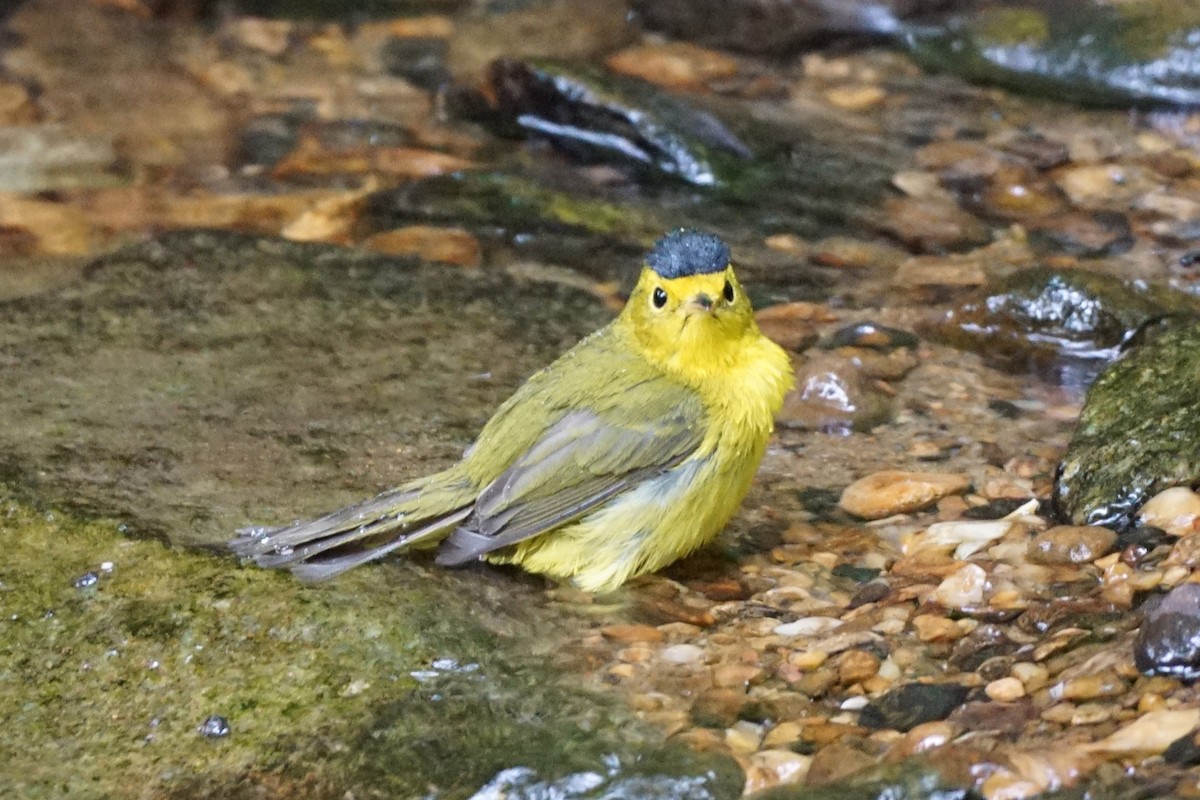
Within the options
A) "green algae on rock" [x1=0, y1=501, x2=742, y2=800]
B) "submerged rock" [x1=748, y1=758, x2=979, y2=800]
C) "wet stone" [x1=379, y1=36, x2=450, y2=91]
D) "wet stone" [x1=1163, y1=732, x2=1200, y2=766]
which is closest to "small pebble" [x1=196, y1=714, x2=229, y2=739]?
"green algae on rock" [x1=0, y1=501, x2=742, y2=800]

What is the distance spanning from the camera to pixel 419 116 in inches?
282

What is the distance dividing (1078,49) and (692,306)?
186 inches

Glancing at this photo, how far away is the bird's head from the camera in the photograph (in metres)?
3.69

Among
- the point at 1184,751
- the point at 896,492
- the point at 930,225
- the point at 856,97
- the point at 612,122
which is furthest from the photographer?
the point at 856,97

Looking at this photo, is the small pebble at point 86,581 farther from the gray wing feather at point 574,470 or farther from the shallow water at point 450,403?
the gray wing feather at point 574,470

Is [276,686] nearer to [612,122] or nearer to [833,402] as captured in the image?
[833,402]

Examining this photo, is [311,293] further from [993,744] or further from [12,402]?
[993,744]

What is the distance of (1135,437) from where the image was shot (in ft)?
12.1

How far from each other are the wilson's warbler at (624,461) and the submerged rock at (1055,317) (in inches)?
57.4

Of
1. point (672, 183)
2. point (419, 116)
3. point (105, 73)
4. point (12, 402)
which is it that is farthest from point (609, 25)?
point (12, 402)

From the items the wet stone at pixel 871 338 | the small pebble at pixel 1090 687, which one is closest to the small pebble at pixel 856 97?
the wet stone at pixel 871 338

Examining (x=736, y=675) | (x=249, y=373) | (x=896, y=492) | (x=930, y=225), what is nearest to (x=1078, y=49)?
(x=930, y=225)

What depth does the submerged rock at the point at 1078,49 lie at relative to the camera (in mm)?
7266

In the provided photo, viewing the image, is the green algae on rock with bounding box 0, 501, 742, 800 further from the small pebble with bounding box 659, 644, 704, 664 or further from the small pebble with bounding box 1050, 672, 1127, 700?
the small pebble with bounding box 1050, 672, 1127, 700
